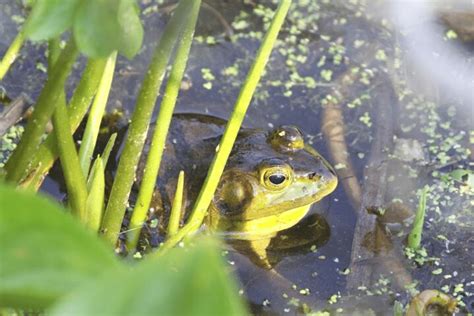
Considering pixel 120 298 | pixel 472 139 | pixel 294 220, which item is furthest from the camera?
pixel 472 139

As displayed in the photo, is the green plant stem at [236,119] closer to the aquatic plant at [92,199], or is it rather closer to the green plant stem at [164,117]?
the aquatic plant at [92,199]

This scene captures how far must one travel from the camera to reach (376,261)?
2.79m

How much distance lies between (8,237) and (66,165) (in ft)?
3.99

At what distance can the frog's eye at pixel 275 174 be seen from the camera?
2.85 metres

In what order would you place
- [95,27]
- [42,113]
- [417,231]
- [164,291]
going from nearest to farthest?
1. [164,291]
2. [95,27]
3. [42,113]
4. [417,231]

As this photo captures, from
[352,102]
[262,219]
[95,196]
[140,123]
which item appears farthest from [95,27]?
[352,102]

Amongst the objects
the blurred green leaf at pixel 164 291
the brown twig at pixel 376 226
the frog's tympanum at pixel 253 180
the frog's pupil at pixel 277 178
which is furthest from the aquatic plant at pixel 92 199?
the brown twig at pixel 376 226

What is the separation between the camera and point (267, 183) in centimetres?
287

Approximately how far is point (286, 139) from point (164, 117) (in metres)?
0.77

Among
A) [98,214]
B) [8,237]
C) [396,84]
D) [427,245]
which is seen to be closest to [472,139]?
[396,84]

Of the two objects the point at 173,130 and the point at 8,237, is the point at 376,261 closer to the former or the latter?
the point at 173,130

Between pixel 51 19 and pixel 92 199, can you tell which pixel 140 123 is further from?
pixel 51 19

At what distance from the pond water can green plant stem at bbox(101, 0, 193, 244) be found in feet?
1.87

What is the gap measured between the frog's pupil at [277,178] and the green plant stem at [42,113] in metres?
0.91
